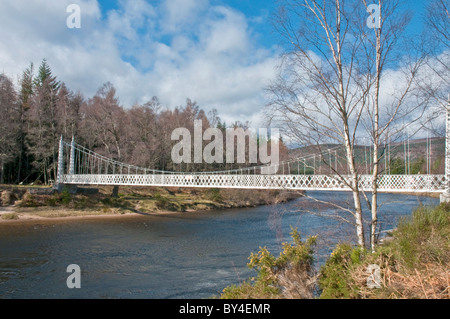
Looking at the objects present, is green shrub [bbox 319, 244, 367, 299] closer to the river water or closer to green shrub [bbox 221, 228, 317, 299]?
green shrub [bbox 221, 228, 317, 299]

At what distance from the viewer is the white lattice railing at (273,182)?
48.1 ft

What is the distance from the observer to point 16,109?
30.2 m

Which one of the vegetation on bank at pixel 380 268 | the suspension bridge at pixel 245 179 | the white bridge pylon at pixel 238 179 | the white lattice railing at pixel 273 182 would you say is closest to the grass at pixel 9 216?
the suspension bridge at pixel 245 179

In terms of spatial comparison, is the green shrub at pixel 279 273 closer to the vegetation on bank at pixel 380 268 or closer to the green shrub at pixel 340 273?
the vegetation on bank at pixel 380 268

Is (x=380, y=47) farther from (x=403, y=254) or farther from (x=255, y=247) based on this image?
(x=255, y=247)

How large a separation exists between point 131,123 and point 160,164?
5.63 metres

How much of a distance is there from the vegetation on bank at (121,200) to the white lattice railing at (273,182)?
54.4 inches

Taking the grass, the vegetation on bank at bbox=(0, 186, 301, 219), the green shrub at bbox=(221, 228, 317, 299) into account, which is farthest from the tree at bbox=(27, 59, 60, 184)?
the green shrub at bbox=(221, 228, 317, 299)

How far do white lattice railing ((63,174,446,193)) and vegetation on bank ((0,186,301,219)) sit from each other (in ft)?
4.53

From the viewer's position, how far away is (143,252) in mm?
13328

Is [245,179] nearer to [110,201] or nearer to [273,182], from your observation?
[273,182]

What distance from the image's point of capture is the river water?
27.5ft

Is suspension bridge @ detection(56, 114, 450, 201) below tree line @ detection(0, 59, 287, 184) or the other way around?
below

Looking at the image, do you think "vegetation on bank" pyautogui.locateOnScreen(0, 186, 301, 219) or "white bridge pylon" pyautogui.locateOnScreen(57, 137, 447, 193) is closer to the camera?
"white bridge pylon" pyautogui.locateOnScreen(57, 137, 447, 193)
